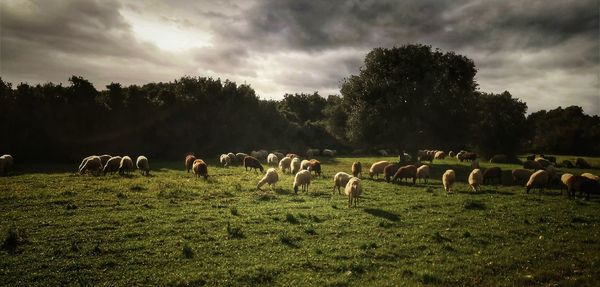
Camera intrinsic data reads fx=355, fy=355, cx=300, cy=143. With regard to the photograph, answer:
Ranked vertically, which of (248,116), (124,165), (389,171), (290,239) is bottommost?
(290,239)

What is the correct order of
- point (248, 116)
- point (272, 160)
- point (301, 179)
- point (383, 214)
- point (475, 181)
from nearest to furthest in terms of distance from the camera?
1. point (383, 214)
2. point (301, 179)
3. point (475, 181)
4. point (272, 160)
5. point (248, 116)

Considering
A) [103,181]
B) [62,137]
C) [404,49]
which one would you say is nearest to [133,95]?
[62,137]

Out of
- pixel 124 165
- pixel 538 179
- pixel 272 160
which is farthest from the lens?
pixel 272 160

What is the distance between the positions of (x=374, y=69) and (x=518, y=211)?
34.2m

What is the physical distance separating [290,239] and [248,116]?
2472 inches

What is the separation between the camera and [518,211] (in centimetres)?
1966

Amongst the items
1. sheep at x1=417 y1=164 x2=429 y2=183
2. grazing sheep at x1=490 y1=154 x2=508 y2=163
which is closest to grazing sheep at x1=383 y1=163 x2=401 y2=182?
sheep at x1=417 y1=164 x2=429 y2=183

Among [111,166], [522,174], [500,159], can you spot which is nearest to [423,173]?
[522,174]

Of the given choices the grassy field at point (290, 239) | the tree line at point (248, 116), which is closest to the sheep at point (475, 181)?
the grassy field at point (290, 239)

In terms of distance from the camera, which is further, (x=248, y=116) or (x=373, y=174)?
(x=248, y=116)

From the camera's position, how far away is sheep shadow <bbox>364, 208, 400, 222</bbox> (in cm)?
1809

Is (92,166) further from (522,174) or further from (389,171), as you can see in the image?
(522,174)

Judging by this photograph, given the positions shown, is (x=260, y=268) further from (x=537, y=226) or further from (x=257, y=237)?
(x=537, y=226)

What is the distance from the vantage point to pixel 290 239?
14.5 m
